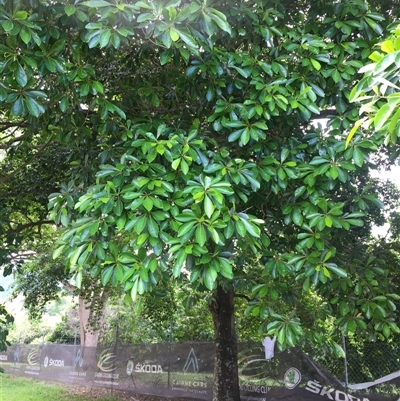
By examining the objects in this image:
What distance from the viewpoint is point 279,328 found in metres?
3.70

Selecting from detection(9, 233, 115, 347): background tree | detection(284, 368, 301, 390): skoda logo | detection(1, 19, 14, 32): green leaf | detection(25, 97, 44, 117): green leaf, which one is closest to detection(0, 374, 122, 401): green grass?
detection(9, 233, 115, 347): background tree

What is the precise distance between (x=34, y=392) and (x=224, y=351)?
24.3ft

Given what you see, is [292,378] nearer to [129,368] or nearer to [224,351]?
[224,351]

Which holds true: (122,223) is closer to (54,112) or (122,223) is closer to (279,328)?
(279,328)

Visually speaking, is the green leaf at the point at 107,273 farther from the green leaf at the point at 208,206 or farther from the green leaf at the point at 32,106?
the green leaf at the point at 32,106

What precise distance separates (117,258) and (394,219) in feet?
19.1

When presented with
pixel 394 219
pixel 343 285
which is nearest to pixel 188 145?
pixel 343 285

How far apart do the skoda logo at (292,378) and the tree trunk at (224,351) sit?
905 mm

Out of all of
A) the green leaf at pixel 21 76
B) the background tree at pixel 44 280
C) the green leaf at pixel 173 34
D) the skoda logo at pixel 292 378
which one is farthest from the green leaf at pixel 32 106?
the background tree at pixel 44 280

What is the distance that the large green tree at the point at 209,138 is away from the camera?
311 centimetres

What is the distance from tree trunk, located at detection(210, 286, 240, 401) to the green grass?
3.81 metres

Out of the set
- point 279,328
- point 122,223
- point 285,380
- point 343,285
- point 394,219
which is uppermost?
point 394,219

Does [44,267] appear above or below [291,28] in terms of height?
below

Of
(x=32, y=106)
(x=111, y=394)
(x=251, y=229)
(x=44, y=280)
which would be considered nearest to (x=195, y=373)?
(x=111, y=394)
